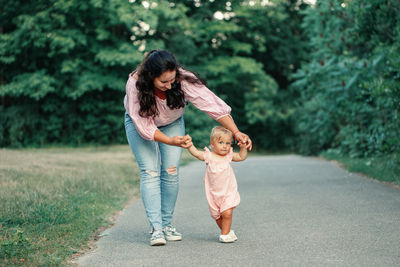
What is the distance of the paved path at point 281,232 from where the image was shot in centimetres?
398

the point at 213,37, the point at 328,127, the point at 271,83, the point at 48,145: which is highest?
the point at 213,37

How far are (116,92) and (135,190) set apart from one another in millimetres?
16116

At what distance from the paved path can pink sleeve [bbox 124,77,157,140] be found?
1.04 metres

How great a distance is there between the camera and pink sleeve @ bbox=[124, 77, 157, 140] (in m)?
4.42

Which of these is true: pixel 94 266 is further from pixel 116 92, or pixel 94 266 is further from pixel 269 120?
pixel 269 120

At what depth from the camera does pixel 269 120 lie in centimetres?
3027

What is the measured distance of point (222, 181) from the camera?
15.3 ft

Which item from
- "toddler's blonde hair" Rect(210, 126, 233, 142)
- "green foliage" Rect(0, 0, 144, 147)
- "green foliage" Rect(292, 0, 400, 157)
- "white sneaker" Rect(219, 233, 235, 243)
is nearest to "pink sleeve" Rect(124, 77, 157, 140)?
"toddler's blonde hair" Rect(210, 126, 233, 142)

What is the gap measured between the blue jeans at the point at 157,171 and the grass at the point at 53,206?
716 millimetres

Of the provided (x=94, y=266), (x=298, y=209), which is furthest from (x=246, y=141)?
(x=298, y=209)

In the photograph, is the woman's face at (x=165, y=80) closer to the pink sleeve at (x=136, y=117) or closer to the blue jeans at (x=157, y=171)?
the pink sleeve at (x=136, y=117)

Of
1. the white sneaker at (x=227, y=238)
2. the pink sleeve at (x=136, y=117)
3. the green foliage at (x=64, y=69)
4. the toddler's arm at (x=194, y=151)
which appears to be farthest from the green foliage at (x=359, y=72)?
the green foliage at (x=64, y=69)

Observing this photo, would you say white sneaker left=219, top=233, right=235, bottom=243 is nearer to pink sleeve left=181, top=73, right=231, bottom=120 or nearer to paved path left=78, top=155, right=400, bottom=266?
paved path left=78, top=155, right=400, bottom=266

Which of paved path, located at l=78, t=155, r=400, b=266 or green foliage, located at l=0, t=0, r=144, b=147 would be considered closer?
paved path, located at l=78, t=155, r=400, b=266
